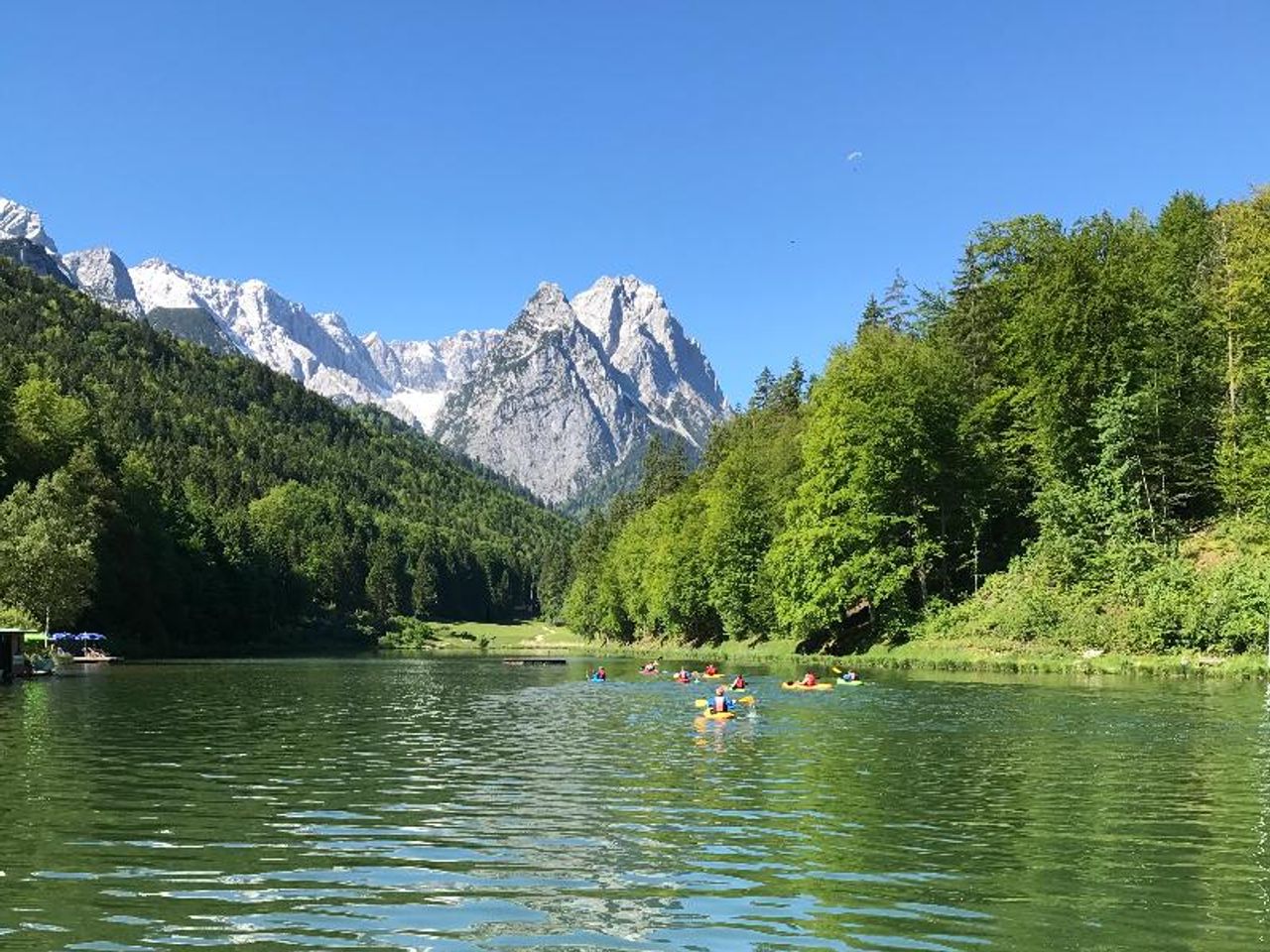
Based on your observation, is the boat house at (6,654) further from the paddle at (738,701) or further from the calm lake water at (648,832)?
the paddle at (738,701)

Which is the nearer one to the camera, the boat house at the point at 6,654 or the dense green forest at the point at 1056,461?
the boat house at the point at 6,654

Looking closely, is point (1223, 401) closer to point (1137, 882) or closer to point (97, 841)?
point (1137, 882)

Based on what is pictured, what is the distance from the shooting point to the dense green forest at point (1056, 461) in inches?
2758

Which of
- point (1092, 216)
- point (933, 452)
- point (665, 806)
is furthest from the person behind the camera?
point (1092, 216)

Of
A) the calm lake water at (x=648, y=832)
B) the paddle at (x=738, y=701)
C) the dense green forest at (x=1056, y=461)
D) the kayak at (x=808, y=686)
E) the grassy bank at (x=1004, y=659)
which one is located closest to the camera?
the calm lake water at (x=648, y=832)

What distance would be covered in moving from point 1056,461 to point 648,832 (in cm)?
6664

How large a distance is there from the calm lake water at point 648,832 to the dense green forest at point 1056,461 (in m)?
30.1

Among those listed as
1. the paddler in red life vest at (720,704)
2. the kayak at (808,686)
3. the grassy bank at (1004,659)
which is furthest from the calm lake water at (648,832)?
the grassy bank at (1004,659)

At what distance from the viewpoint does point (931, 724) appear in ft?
130

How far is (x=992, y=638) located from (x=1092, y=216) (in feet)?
141

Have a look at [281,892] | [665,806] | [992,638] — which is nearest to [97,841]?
[281,892]

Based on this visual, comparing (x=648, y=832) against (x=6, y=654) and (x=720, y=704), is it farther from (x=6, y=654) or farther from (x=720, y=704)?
(x=6, y=654)

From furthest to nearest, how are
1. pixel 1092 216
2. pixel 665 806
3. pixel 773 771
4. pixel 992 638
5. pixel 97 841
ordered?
pixel 1092 216 → pixel 992 638 → pixel 773 771 → pixel 665 806 → pixel 97 841

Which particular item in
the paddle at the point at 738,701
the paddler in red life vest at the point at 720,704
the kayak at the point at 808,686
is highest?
the paddler in red life vest at the point at 720,704
